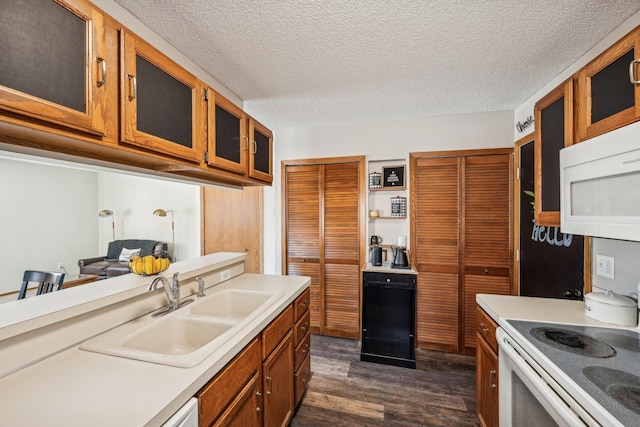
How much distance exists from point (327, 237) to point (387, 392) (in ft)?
5.25

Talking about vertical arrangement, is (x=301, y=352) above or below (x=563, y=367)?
below

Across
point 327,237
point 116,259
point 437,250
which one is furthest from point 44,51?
point 116,259

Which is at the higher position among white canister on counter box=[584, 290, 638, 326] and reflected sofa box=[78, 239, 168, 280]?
white canister on counter box=[584, 290, 638, 326]

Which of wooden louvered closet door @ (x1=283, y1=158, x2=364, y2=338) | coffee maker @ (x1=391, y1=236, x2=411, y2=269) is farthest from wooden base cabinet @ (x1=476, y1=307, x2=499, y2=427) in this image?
wooden louvered closet door @ (x1=283, y1=158, x2=364, y2=338)

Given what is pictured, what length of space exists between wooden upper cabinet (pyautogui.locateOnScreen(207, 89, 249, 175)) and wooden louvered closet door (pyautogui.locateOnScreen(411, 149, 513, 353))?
186cm

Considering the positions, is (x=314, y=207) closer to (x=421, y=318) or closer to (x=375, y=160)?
(x=375, y=160)

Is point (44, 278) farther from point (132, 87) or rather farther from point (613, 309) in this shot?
point (613, 309)

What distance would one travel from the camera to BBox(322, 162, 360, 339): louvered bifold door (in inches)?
115

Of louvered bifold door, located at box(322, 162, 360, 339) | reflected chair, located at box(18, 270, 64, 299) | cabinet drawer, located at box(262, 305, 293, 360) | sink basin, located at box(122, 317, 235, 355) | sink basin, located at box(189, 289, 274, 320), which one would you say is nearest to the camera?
sink basin, located at box(122, 317, 235, 355)

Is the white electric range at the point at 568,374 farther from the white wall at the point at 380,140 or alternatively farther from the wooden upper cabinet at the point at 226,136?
the white wall at the point at 380,140

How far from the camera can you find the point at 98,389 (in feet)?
2.44

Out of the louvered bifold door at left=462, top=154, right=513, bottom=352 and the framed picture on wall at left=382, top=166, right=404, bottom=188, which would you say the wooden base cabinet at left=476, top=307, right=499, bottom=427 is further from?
the framed picture on wall at left=382, top=166, right=404, bottom=188

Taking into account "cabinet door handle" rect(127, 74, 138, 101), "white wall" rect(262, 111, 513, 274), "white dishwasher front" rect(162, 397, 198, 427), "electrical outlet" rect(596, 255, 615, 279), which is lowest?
"white dishwasher front" rect(162, 397, 198, 427)

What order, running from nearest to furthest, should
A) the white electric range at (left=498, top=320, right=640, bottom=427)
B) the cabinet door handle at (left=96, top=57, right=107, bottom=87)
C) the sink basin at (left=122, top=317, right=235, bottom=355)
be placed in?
the white electric range at (left=498, top=320, right=640, bottom=427) < the cabinet door handle at (left=96, top=57, right=107, bottom=87) < the sink basin at (left=122, top=317, right=235, bottom=355)
